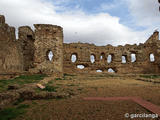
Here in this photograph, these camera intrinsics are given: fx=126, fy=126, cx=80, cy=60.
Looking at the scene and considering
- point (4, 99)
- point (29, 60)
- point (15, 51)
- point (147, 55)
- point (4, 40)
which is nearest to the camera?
point (4, 99)

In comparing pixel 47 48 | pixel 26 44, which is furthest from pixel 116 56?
pixel 26 44

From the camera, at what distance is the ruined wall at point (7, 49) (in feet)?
37.8

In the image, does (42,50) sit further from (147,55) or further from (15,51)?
(147,55)

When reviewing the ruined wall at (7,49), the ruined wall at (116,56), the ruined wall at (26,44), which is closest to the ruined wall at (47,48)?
the ruined wall at (7,49)

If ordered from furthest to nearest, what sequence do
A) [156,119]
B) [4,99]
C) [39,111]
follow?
[4,99] → [39,111] → [156,119]

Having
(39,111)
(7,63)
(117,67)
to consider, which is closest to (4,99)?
(39,111)

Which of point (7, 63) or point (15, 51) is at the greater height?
point (15, 51)

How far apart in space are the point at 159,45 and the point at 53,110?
1044 inches

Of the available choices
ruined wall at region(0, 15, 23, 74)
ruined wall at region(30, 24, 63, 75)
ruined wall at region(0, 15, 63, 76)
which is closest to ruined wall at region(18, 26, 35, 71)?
ruined wall at region(0, 15, 63, 76)

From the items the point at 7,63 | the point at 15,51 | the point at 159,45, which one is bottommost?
the point at 7,63

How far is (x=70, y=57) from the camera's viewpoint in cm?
2311

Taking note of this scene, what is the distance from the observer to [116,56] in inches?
973

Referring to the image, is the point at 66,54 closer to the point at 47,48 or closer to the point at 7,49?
the point at 47,48

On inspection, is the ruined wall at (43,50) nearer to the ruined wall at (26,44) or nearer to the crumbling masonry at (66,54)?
the crumbling masonry at (66,54)
